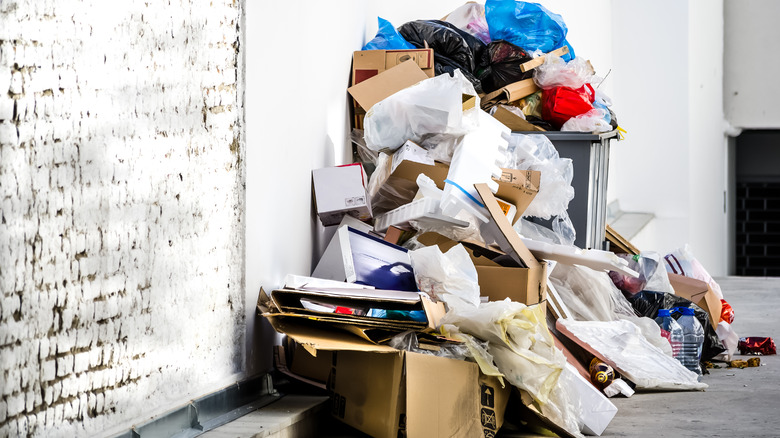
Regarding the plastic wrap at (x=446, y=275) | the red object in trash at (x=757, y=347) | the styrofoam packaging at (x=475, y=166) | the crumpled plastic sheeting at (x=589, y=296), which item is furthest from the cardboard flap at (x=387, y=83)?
the red object in trash at (x=757, y=347)

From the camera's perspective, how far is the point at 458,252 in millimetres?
2797

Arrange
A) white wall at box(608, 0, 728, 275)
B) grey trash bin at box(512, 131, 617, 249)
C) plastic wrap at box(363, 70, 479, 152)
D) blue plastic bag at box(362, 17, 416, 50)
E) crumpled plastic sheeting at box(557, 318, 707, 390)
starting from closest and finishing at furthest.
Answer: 1. crumpled plastic sheeting at box(557, 318, 707, 390)
2. plastic wrap at box(363, 70, 479, 152)
3. blue plastic bag at box(362, 17, 416, 50)
4. grey trash bin at box(512, 131, 617, 249)
5. white wall at box(608, 0, 728, 275)

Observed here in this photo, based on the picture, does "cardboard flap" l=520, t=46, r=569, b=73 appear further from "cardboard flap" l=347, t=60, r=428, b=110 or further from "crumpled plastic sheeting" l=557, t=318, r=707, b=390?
"crumpled plastic sheeting" l=557, t=318, r=707, b=390

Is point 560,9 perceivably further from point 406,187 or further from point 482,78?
point 406,187

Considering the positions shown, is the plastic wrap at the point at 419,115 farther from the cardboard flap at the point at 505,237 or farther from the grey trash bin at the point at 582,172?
the grey trash bin at the point at 582,172

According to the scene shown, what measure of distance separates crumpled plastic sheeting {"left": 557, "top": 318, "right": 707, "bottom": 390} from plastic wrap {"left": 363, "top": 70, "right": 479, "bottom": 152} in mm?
918

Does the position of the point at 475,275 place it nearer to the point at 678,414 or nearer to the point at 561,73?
the point at 678,414

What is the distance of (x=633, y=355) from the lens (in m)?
3.35

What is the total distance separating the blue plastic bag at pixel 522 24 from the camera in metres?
4.37

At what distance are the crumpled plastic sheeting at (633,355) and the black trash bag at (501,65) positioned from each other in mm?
1469

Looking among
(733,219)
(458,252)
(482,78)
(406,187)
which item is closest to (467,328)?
(458,252)

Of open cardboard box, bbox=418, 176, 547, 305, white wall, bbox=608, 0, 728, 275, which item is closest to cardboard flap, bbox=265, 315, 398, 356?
open cardboard box, bbox=418, 176, 547, 305

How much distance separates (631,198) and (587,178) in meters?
5.81

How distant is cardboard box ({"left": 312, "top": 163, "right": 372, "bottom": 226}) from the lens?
3252 millimetres
